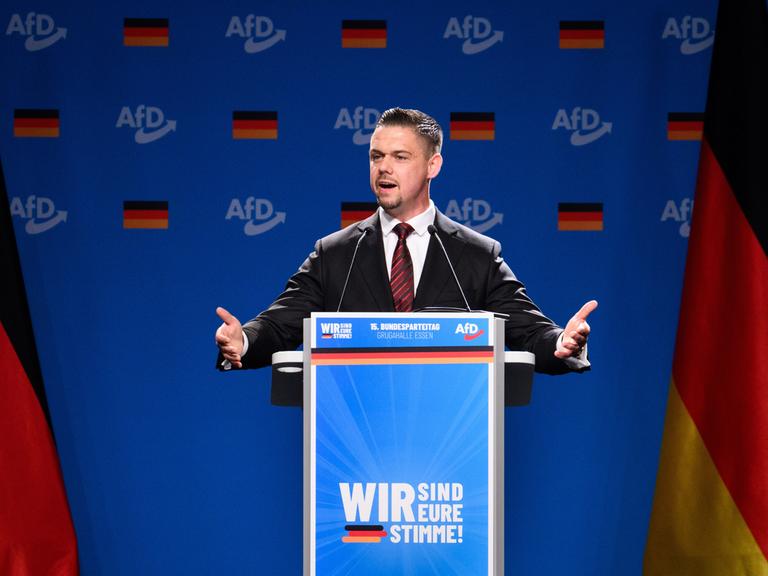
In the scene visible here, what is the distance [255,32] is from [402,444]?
2.69 meters

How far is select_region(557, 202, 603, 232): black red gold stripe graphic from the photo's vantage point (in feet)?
14.3

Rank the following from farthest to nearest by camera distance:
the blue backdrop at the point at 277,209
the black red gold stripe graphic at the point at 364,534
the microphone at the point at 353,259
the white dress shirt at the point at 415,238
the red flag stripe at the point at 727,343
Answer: the blue backdrop at the point at 277,209
the red flag stripe at the point at 727,343
the white dress shirt at the point at 415,238
the microphone at the point at 353,259
the black red gold stripe graphic at the point at 364,534

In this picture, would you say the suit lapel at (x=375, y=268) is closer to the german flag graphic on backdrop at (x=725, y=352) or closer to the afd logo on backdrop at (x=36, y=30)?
the german flag graphic on backdrop at (x=725, y=352)

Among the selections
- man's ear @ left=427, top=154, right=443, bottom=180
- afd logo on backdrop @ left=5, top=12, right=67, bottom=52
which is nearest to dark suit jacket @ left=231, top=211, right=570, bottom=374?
man's ear @ left=427, top=154, right=443, bottom=180

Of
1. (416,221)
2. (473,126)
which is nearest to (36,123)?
(473,126)

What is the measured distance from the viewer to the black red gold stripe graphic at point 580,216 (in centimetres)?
437

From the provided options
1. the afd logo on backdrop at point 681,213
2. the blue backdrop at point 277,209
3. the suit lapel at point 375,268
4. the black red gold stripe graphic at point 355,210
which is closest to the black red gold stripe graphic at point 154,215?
the blue backdrop at point 277,209

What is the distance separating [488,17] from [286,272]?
1.41 meters

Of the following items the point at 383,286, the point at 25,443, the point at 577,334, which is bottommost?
the point at 25,443

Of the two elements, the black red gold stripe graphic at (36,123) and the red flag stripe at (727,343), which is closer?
the red flag stripe at (727,343)

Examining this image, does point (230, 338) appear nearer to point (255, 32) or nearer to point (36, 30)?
point (255, 32)

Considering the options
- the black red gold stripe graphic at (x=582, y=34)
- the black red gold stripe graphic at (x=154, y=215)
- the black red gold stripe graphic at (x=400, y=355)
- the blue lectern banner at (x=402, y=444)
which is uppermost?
the black red gold stripe graphic at (x=582, y=34)

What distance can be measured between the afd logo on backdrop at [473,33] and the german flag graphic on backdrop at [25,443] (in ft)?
6.44

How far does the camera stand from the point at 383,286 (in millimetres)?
2871
